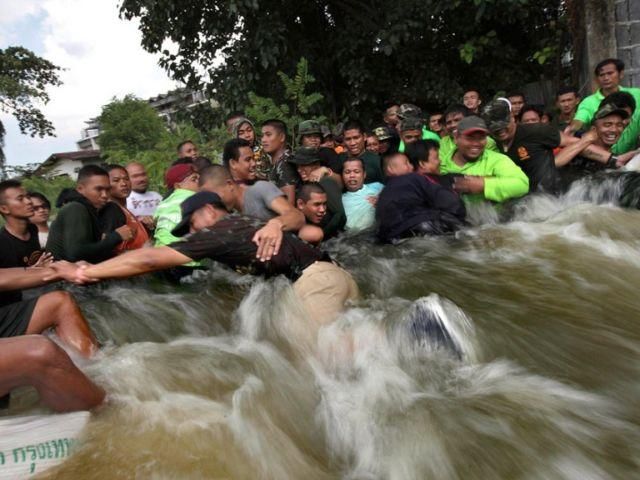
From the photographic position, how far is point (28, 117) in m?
24.5

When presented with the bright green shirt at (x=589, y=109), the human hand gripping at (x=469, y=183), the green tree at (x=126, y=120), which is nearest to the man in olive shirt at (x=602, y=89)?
the bright green shirt at (x=589, y=109)

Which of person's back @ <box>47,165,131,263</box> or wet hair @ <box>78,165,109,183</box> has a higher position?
wet hair @ <box>78,165,109,183</box>

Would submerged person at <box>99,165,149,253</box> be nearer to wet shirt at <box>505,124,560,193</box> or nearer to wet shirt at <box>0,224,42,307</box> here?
wet shirt at <box>0,224,42,307</box>

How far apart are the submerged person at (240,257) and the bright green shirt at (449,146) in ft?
8.15

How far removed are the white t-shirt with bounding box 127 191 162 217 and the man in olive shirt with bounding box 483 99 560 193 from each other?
395 cm

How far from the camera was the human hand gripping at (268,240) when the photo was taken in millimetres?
3291

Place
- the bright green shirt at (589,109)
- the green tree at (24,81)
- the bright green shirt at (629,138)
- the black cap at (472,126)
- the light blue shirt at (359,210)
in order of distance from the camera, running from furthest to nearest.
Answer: the green tree at (24,81)
the bright green shirt at (589,109)
the bright green shirt at (629,138)
the light blue shirt at (359,210)
the black cap at (472,126)

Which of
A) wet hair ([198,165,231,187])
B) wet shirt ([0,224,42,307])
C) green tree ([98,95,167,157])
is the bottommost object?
wet shirt ([0,224,42,307])

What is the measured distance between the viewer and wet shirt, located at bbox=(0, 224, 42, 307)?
3.84 m

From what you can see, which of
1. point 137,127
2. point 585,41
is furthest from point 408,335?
point 137,127

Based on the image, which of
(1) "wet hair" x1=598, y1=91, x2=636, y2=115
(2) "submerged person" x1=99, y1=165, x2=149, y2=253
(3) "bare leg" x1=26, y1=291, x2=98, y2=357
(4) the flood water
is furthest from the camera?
(1) "wet hair" x1=598, y1=91, x2=636, y2=115

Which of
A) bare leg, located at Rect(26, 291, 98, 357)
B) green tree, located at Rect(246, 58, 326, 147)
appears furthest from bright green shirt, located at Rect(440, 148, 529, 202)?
green tree, located at Rect(246, 58, 326, 147)

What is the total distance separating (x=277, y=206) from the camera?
4.04 meters

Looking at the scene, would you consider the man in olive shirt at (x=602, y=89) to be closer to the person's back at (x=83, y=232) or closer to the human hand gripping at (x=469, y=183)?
the human hand gripping at (x=469, y=183)
